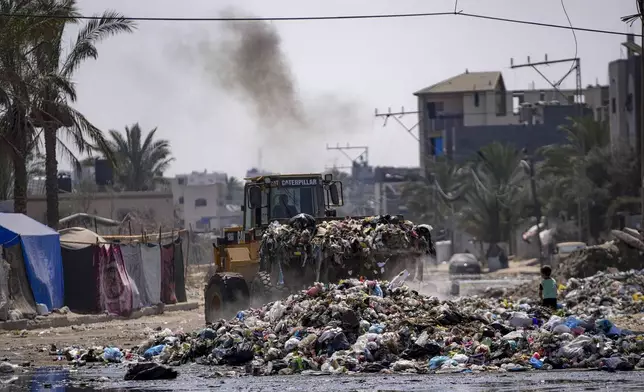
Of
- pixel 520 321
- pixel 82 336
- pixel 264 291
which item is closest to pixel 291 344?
pixel 520 321

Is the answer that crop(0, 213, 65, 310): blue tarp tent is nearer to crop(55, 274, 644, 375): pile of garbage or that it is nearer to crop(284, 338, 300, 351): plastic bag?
crop(55, 274, 644, 375): pile of garbage

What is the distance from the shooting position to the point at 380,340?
16.7m

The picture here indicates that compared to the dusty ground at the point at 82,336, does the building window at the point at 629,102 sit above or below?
above

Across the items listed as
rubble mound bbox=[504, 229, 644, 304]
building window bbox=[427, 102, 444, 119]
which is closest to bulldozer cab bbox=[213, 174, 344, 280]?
rubble mound bbox=[504, 229, 644, 304]

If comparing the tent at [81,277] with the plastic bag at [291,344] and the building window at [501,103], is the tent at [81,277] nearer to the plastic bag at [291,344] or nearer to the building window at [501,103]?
the plastic bag at [291,344]

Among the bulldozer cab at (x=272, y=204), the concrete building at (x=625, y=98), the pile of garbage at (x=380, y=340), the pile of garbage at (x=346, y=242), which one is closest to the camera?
the pile of garbage at (x=380, y=340)

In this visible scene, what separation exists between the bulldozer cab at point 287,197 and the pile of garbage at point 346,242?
145cm

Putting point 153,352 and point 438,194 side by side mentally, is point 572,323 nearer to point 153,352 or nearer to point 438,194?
point 153,352

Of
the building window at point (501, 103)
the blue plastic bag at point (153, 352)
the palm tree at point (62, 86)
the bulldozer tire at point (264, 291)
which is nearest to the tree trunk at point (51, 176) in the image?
the palm tree at point (62, 86)

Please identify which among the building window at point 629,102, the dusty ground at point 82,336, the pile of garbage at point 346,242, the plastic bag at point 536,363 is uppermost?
the building window at point 629,102

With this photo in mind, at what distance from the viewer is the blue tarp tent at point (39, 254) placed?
2595 centimetres

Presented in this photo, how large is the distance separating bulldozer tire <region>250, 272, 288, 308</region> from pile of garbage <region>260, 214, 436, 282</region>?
353 millimetres

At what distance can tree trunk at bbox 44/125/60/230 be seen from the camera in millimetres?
32469

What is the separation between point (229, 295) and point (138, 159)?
47.0 m
